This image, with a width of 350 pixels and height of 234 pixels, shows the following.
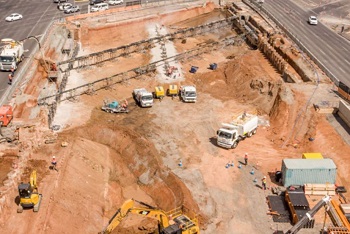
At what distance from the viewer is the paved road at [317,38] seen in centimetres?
6919

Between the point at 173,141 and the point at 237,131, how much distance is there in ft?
23.6

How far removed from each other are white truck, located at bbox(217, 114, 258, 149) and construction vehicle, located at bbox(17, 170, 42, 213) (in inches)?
824

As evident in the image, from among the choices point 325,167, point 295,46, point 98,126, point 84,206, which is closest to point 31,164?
point 84,206

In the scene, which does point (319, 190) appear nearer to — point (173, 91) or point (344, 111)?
point (344, 111)

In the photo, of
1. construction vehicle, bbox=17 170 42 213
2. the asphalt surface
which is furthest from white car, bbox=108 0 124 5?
construction vehicle, bbox=17 170 42 213

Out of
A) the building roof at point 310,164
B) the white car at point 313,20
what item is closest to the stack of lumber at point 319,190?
the building roof at point 310,164

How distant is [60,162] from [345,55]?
48.8m

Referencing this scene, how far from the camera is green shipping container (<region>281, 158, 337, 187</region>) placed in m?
43.5

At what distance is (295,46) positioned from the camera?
75062 millimetres

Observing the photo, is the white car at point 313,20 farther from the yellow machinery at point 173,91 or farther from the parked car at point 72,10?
the parked car at point 72,10

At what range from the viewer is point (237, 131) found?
51375mm

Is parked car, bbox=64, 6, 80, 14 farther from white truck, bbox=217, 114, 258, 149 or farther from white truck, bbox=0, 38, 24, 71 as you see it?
white truck, bbox=217, 114, 258, 149

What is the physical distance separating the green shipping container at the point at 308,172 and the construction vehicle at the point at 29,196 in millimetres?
22025

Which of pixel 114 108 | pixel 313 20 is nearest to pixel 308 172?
pixel 114 108
